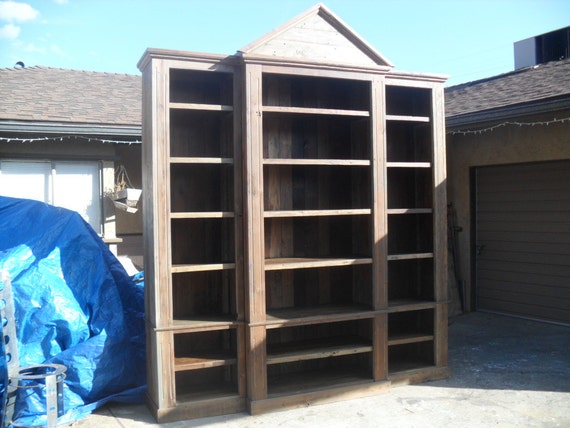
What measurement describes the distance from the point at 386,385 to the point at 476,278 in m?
3.64

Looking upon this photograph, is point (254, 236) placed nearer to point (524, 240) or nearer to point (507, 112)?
point (507, 112)

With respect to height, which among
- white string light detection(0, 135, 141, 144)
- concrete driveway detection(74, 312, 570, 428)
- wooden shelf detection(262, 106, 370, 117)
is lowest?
concrete driveway detection(74, 312, 570, 428)

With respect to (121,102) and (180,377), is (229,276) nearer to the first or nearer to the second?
(180,377)

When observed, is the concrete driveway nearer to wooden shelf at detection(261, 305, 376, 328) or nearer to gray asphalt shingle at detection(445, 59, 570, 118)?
wooden shelf at detection(261, 305, 376, 328)

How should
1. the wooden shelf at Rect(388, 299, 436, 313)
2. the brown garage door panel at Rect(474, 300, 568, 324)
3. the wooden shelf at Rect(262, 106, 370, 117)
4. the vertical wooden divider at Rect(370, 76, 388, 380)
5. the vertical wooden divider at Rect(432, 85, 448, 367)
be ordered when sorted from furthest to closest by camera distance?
the brown garage door panel at Rect(474, 300, 568, 324) → the vertical wooden divider at Rect(432, 85, 448, 367) → the wooden shelf at Rect(388, 299, 436, 313) → the vertical wooden divider at Rect(370, 76, 388, 380) → the wooden shelf at Rect(262, 106, 370, 117)

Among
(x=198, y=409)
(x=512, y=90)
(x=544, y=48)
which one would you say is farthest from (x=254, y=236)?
(x=544, y=48)

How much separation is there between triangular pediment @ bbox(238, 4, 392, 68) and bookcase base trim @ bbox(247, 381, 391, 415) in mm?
2482

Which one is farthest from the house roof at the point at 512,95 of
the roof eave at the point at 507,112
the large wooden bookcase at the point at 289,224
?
the large wooden bookcase at the point at 289,224

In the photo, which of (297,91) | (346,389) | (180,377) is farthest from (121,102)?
(346,389)

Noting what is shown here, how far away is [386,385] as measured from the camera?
448 centimetres

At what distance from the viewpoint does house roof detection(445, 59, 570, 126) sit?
20.8ft

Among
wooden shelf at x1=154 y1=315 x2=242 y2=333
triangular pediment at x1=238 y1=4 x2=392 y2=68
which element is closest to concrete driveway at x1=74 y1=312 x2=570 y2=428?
wooden shelf at x1=154 y1=315 x2=242 y2=333

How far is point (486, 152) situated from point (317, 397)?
4.45m

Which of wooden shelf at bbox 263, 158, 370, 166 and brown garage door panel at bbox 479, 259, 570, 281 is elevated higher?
wooden shelf at bbox 263, 158, 370, 166
